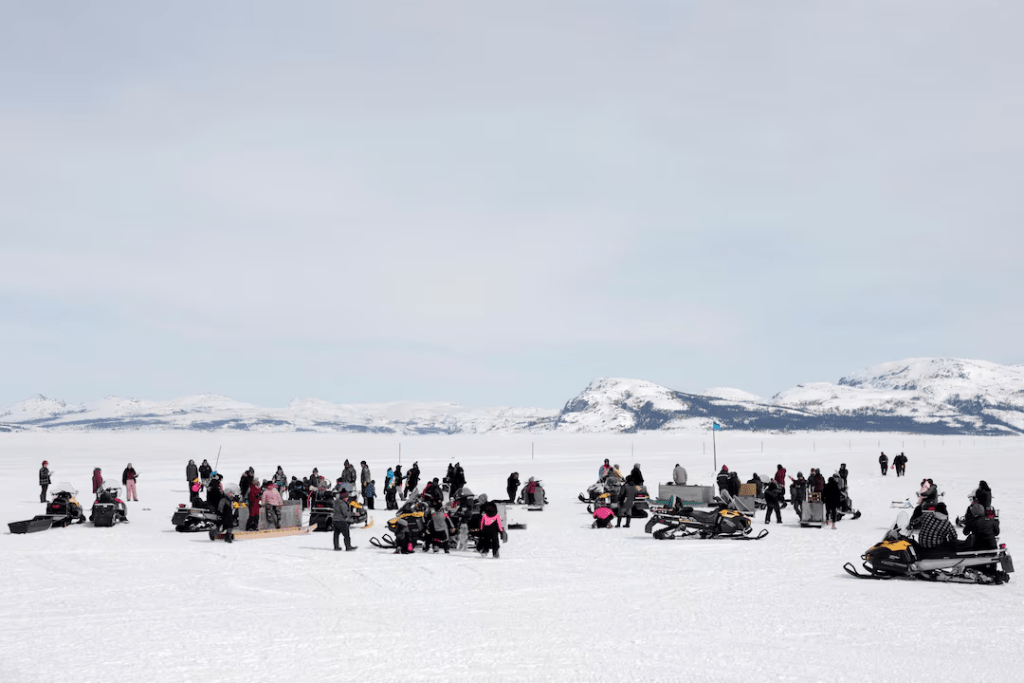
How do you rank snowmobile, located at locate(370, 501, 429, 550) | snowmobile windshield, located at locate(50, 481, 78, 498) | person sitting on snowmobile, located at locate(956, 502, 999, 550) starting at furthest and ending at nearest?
1. snowmobile windshield, located at locate(50, 481, 78, 498)
2. snowmobile, located at locate(370, 501, 429, 550)
3. person sitting on snowmobile, located at locate(956, 502, 999, 550)

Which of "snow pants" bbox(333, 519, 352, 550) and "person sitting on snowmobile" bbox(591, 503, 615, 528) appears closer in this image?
"snow pants" bbox(333, 519, 352, 550)

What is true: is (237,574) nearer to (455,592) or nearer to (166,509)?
(455,592)

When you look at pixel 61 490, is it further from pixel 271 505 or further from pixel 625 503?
pixel 625 503

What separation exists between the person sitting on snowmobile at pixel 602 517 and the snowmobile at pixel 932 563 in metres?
8.45

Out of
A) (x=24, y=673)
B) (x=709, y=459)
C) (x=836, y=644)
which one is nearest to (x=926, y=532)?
(x=836, y=644)

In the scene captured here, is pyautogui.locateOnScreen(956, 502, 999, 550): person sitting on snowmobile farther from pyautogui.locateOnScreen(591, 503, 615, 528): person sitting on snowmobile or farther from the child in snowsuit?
pyautogui.locateOnScreen(591, 503, 615, 528): person sitting on snowmobile

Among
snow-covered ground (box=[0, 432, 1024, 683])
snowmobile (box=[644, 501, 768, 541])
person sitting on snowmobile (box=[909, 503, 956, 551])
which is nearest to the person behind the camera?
snow-covered ground (box=[0, 432, 1024, 683])

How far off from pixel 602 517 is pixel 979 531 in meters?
10.1

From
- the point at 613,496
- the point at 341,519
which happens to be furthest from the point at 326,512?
the point at 613,496

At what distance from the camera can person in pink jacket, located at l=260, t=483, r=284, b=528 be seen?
21.5 m

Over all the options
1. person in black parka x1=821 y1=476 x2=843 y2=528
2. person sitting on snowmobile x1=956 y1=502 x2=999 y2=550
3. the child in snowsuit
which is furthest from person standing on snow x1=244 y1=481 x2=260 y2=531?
person sitting on snowmobile x1=956 y1=502 x2=999 y2=550

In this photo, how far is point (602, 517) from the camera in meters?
22.7

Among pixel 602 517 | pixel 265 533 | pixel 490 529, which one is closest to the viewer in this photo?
pixel 490 529

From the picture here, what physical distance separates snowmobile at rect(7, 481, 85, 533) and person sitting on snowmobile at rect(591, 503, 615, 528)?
14125 millimetres
